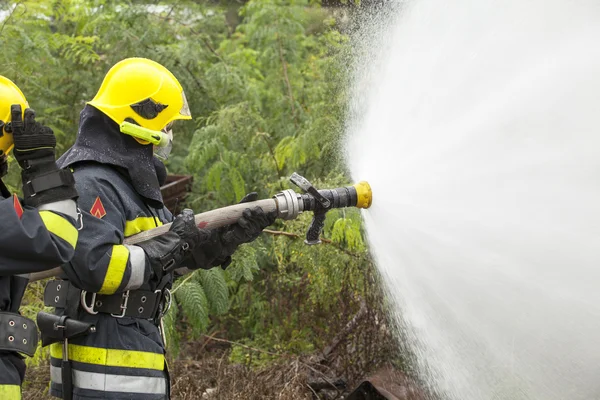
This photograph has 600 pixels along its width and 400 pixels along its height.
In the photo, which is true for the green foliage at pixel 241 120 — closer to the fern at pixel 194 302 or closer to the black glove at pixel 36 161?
the fern at pixel 194 302

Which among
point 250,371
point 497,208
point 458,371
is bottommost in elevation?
point 250,371

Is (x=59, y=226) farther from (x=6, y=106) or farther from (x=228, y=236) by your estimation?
(x=228, y=236)

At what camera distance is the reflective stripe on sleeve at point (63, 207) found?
255 cm

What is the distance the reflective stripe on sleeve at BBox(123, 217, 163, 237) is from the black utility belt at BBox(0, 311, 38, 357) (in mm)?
568

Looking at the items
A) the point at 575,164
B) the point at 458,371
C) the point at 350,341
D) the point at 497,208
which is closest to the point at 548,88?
the point at 575,164

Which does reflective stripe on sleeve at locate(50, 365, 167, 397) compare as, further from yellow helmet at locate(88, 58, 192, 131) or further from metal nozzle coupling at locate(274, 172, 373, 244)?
yellow helmet at locate(88, 58, 192, 131)

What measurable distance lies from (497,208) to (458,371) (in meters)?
1.30

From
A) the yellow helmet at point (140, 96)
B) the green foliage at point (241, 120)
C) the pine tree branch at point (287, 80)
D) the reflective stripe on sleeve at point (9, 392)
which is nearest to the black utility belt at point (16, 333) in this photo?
the reflective stripe on sleeve at point (9, 392)

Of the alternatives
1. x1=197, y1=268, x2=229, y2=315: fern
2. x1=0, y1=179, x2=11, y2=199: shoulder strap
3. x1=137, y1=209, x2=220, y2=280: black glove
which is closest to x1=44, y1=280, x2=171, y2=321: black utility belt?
x1=137, y1=209, x2=220, y2=280: black glove

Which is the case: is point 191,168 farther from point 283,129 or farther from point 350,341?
point 350,341

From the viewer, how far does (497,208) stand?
3.52 m

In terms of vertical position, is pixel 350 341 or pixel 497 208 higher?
pixel 497 208

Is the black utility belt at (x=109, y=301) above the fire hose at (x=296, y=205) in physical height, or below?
below

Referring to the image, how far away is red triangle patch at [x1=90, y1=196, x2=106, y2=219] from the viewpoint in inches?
111
